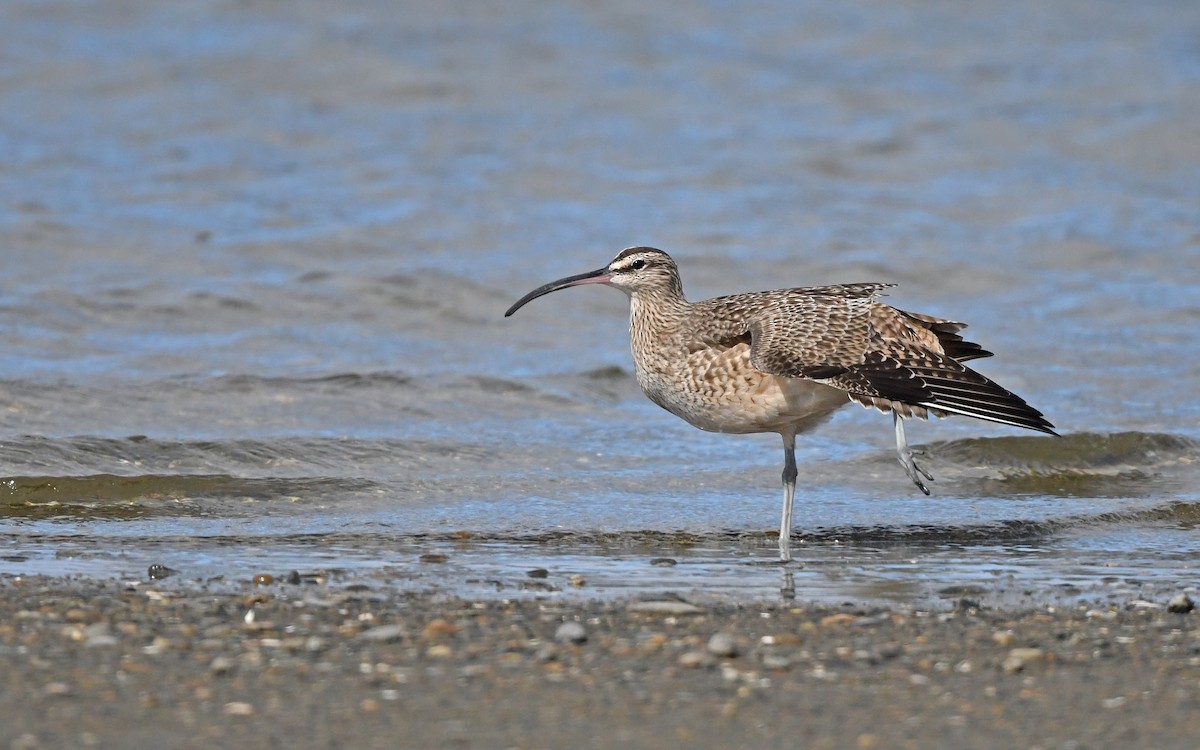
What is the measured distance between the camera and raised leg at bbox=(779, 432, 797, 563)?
8.55 metres

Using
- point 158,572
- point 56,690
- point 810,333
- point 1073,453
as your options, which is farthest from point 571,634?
point 1073,453

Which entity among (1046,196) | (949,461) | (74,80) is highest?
(74,80)

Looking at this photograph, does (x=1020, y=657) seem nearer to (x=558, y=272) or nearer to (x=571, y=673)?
(x=571, y=673)

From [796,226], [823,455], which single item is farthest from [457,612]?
[796,226]

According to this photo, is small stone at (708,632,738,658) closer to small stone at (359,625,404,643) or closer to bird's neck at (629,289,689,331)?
small stone at (359,625,404,643)

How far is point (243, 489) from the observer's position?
10.2m

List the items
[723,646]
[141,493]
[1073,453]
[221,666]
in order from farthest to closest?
[1073,453], [141,493], [723,646], [221,666]

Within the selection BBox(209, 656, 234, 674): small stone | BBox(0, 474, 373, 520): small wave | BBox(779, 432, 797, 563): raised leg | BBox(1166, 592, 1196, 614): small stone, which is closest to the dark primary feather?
BBox(779, 432, 797, 563): raised leg

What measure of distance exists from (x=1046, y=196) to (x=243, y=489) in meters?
14.0

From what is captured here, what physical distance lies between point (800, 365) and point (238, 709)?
13.6 feet

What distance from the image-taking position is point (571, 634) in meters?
6.22

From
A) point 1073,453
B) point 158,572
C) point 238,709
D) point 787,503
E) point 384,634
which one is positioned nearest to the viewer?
point 238,709

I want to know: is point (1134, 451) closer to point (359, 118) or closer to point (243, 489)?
point (243, 489)

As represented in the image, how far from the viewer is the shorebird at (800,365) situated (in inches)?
336
